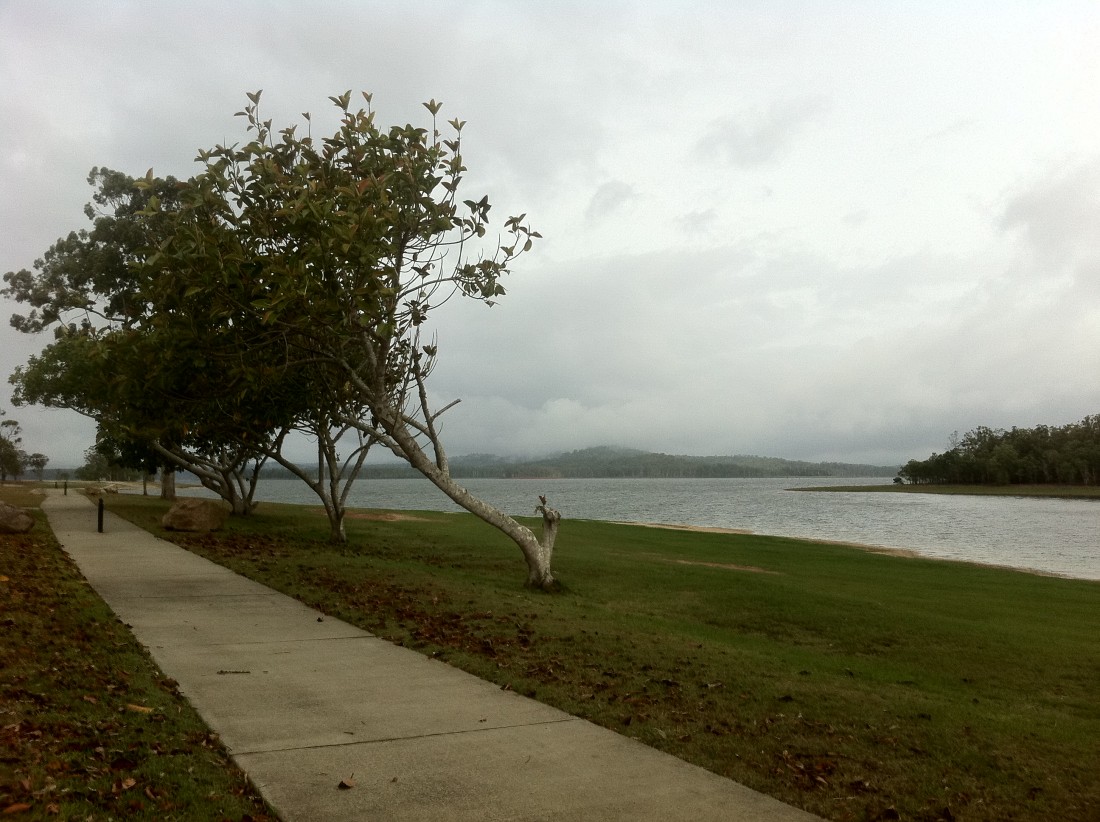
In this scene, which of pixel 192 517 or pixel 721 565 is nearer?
pixel 721 565

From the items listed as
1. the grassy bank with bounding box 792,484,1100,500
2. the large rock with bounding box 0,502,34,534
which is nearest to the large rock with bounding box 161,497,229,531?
the large rock with bounding box 0,502,34,534

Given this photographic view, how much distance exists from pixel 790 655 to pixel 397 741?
6758 mm

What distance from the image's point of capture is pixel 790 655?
38.1 ft

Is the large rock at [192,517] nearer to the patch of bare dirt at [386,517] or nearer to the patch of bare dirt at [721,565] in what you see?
the patch of bare dirt at [386,517]

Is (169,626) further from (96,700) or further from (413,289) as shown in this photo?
(413,289)

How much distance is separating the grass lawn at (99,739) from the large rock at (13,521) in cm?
1290

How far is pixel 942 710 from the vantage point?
27.6 feet

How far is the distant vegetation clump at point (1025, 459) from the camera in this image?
13325 cm

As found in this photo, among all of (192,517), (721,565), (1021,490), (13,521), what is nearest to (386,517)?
(192,517)

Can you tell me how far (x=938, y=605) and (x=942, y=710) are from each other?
10583 millimetres

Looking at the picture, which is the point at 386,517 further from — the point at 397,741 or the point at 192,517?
the point at 397,741

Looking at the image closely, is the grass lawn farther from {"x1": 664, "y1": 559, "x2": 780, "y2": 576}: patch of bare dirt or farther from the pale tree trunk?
{"x1": 664, "y1": 559, "x2": 780, "y2": 576}: patch of bare dirt

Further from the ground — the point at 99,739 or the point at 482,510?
the point at 482,510

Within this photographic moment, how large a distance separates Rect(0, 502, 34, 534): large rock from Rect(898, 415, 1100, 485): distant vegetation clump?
13892 cm
